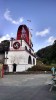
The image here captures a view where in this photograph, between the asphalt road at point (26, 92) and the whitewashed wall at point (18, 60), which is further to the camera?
the whitewashed wall at point (18, 60)

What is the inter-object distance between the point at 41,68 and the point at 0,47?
19.0 metres

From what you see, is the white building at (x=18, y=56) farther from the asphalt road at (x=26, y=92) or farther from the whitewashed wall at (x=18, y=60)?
the asphalt road at (x=26, y=92)

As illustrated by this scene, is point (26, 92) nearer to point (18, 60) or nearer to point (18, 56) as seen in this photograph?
point (18, 56)

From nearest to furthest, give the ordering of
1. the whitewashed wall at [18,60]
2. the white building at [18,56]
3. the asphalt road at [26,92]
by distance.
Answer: the asphalt road at [26,92] → the white building at [18,56] → the whitewashed wall at [18,60]

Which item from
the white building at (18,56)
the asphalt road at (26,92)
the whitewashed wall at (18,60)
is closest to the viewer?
the asphalt road at (26,92)

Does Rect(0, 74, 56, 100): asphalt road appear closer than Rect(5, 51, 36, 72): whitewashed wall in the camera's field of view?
Yes

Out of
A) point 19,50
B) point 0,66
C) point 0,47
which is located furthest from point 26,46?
point 0,66

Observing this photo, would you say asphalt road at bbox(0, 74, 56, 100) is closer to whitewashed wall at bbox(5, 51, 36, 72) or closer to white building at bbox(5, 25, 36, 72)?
white building at bbox(5, 25, 36, 72)

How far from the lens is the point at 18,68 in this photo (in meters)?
70.6

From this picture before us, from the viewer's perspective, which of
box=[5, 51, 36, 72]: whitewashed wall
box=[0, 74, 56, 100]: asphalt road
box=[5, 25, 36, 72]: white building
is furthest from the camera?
box=[5, 51, 36, 72]: whitewashed wall

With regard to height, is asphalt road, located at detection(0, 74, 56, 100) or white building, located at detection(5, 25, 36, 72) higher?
white building, located at detection(5, 25, 36, 72)

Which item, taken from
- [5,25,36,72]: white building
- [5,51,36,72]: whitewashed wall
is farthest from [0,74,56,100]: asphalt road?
[5,51,36,72]: whitewashed wall

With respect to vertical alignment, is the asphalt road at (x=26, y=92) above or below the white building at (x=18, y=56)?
below

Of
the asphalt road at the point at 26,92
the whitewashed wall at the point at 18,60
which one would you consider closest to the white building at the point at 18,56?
the whitewashed wall at the point at 18,60
